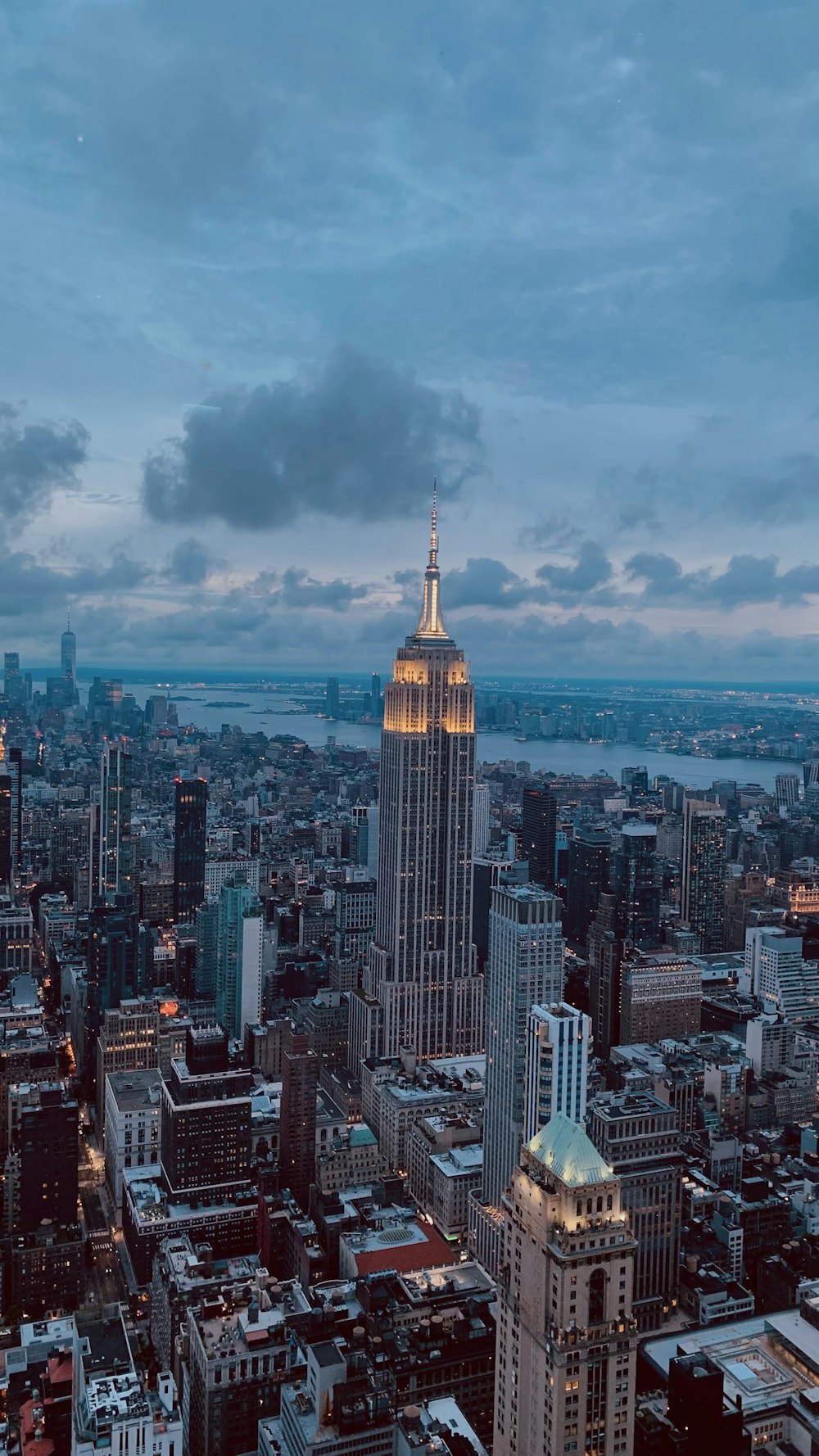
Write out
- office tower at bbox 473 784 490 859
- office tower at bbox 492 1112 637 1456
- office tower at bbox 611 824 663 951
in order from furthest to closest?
office tower at bbox 473 784 490 859
office tower at bbox 611 824 663 951
office tower at bbox 492 1112 637 1456

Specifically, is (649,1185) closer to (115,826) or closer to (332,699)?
(115,826)

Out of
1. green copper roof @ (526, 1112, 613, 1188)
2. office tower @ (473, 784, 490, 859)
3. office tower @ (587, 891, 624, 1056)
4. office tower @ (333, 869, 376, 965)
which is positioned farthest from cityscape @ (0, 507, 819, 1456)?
office tower @ (473, 784, 490, 859)

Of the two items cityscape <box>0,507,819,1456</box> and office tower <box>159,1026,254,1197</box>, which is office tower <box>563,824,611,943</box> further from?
office tower <box>159,1026,254,1197</box>

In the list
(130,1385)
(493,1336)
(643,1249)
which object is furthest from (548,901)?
(130,1385)

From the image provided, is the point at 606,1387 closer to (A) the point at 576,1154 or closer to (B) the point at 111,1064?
(A) the point at 576,1154

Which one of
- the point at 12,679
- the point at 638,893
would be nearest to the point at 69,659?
the point at 12,679

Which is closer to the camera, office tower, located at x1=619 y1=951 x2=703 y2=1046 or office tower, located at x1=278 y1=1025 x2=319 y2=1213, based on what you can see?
office tower, located at x1=278 y1=1025 x2=319 y2=1213

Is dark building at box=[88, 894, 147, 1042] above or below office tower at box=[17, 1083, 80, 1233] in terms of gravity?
above
